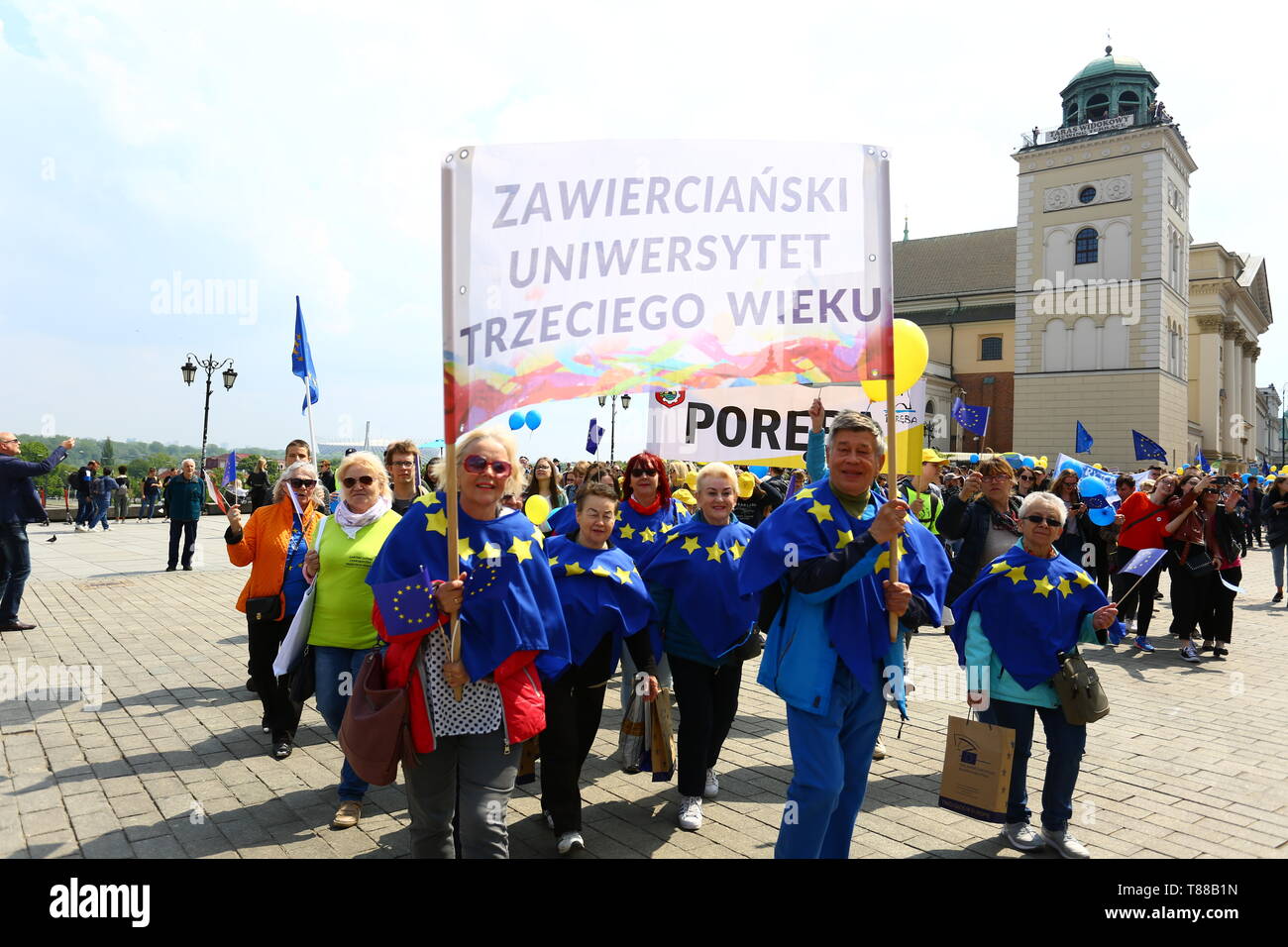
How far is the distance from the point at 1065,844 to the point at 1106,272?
55.2 meters

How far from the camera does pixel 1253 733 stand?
268 inches

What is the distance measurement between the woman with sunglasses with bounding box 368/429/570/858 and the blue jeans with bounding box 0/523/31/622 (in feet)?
28.9

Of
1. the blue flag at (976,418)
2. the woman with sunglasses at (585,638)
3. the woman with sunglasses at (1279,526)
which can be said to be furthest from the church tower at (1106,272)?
the woman with sunglasses at (585,638)

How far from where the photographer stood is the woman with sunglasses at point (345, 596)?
474cm

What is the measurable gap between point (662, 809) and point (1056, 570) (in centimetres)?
250

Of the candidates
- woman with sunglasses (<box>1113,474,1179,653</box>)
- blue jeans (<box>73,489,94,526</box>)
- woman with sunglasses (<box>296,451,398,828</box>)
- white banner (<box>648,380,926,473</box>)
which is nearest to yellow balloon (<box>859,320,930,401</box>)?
white banner (<box>648,380,926,473</box>)

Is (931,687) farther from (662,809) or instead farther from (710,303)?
(710,303)

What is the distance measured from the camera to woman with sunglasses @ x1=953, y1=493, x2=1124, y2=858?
4.41 m

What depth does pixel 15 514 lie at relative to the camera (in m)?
9.91

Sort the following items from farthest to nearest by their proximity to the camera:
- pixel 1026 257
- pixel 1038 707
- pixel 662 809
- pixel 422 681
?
pixel 1026 257 → pixel 662 809 → pixel 1038 707 → pixel 422 681

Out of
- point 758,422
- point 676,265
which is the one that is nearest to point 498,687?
point 676,265

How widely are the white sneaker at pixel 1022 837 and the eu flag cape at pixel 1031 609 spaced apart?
0.76m

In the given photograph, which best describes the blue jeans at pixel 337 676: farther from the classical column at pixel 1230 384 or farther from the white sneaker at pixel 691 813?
A: the classical column at pixel 1230 384
